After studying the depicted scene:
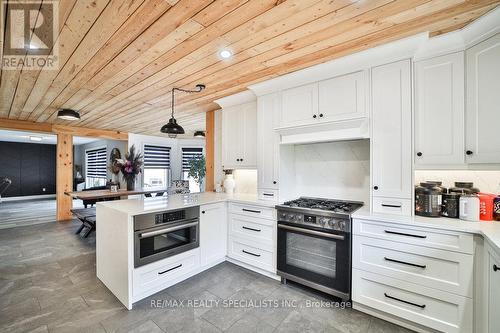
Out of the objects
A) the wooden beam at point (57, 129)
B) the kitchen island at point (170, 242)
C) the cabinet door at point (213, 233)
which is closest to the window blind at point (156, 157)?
the wooden beam at point (57, 129)

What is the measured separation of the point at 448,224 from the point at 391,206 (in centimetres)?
41

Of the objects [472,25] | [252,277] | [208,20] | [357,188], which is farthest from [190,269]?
[472,25]

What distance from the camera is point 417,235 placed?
67.4 inches

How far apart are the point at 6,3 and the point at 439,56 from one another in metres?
3.36

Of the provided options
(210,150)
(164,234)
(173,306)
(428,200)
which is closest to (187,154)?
(210,150)

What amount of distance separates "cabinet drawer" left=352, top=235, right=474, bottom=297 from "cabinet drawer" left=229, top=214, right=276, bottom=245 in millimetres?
952

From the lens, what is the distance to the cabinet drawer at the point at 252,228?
259 cm

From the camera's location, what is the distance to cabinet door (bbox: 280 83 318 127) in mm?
2418

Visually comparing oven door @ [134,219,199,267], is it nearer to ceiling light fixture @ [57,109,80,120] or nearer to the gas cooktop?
the gas cooktop

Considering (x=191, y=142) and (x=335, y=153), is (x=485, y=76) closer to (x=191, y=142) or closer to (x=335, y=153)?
(x=335, y=153)

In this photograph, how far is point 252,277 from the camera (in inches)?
104

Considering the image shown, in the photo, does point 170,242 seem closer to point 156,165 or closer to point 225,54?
point 225,54

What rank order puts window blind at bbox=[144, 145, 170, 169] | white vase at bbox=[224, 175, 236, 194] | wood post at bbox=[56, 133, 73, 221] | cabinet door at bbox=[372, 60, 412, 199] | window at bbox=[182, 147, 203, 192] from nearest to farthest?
cabinet door at bbox=[372, 60, 412, 199] → white vase at bbox=[224, 175, 236, 194] → wood post at bbox=[56, 133, 73, 221] → window blind at bbox=[144, 145, 170, 169] → window at bbox=[182, 147, 203, 192]

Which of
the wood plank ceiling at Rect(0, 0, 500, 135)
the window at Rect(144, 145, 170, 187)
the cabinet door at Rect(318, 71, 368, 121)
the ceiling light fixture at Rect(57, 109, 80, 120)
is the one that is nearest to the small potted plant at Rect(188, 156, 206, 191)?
the window at Rect(144, 145, 170, 187)
